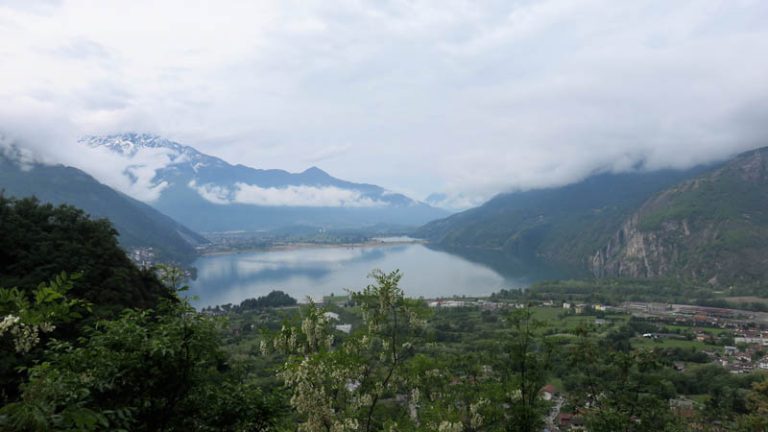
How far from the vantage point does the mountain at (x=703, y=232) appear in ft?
289

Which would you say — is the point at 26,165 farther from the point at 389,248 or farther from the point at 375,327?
the point at 375,327

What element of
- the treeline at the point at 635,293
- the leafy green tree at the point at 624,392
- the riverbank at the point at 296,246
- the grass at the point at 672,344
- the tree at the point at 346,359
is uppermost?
the tree at the point at 346,359

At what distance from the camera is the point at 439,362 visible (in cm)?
789

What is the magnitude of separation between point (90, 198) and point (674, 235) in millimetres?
154777

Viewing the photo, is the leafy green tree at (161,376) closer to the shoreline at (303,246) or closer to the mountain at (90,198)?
the mountain at (90,198)

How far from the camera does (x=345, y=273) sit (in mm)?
92688

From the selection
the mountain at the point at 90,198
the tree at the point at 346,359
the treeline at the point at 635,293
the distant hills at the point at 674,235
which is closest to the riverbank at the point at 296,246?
the mountain at the point at 90,198

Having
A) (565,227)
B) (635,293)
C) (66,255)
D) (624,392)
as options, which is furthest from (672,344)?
(565,227)

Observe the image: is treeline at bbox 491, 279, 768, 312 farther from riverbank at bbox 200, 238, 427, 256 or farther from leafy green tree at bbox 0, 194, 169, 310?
riverbank at bbox 200, 238, 427, 256

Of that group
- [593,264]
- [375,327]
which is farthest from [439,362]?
[593,264]

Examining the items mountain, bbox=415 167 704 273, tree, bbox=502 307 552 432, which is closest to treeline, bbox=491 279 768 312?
mountain, bbox=415 167 704 273

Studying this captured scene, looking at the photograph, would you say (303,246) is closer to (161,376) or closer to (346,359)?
(346,359)

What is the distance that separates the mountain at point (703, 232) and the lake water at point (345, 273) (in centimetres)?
2151

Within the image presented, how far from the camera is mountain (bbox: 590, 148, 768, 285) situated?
88.0 meters
